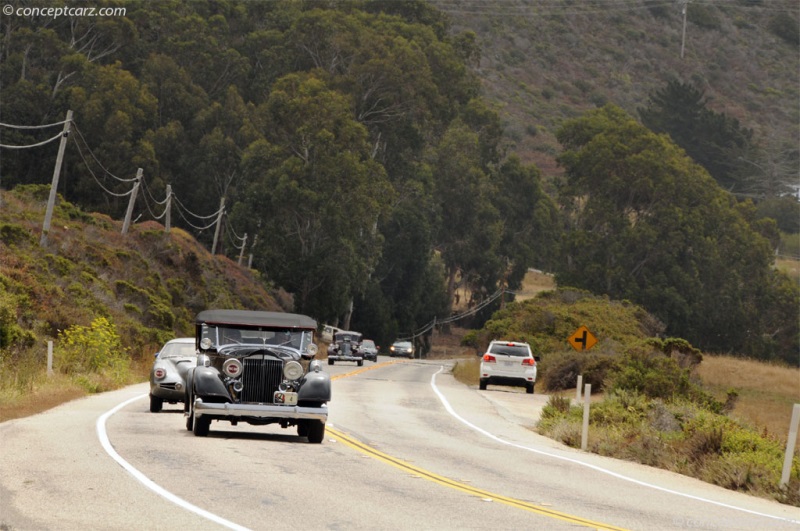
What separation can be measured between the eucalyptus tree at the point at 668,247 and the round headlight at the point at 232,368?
70645 millimetres

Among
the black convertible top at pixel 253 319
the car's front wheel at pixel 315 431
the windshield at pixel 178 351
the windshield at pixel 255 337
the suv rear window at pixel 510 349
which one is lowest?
the car's front wheel at pixel 315 431

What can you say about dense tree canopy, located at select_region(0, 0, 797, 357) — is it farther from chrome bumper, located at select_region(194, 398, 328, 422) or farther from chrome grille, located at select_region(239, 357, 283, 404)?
chrome bumper, located at select_region(194, 398, 328, 422)

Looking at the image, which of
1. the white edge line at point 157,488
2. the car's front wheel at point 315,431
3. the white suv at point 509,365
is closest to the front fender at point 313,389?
the car's front wheel at point 315,431

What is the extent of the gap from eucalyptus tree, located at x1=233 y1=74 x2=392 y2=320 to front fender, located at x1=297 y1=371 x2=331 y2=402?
52662 millimetres

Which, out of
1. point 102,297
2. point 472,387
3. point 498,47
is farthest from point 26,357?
point 498,47

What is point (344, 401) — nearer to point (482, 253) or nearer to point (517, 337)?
→ point (517, 337)

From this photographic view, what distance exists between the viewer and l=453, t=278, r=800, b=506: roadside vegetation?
62.2 ft

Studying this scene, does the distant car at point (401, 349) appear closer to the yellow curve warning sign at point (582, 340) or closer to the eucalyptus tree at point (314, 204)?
the eucalyptus tree at point (314, 204)

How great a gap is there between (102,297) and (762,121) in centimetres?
16088

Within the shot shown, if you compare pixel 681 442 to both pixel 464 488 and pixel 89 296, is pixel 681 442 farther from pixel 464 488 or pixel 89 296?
pixel 89 296

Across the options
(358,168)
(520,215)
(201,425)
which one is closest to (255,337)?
(201,425)

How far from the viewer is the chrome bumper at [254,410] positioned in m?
18.0

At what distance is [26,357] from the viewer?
2877cm

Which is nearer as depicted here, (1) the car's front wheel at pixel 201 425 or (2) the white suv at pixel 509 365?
(1) the car's front wheel at pixel 201 425
